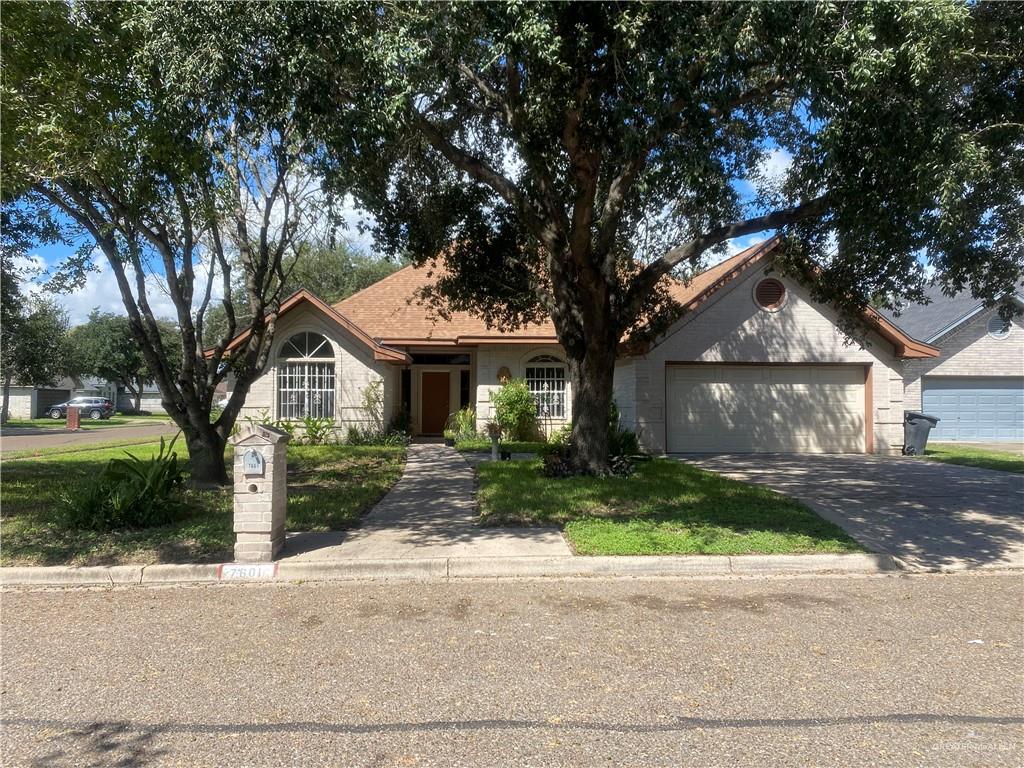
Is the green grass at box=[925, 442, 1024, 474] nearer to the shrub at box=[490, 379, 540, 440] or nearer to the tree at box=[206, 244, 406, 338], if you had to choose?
the shrub at box=[490, 379, 540, 440]

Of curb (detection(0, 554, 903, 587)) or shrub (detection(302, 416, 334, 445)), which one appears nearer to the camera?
curb (detection(0, 554, 903, 587))

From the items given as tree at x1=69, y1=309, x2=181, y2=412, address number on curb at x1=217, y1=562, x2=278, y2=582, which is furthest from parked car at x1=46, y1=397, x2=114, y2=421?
address number on curb at x1=217, y1=562, x2=278, y2=582

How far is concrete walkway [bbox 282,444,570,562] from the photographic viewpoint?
7258mm

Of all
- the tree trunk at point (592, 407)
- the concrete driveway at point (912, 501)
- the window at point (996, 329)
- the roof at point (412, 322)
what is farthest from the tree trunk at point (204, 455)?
the window at point (996, 329)

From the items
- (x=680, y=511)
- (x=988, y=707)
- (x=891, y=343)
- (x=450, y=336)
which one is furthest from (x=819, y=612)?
(x=450, y=336)

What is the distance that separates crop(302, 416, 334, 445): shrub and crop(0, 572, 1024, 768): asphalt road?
11.6 m

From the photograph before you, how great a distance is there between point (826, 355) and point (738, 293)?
2597 mm

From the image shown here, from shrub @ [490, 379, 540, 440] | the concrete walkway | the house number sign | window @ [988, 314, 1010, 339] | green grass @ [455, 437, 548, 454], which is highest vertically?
window @ [988, 314, 1010, 339]

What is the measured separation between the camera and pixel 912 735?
363 centimetres

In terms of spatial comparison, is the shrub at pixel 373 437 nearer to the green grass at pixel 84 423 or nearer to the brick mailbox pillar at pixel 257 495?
the brick mailbox pillar at pixel 257 495

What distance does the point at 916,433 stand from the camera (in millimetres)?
16641

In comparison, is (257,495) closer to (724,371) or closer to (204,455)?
(204,455)

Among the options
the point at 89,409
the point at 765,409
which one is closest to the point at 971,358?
the point at 765,409

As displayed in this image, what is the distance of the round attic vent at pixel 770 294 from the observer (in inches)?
651
